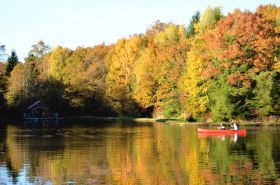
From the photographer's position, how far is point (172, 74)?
314ft

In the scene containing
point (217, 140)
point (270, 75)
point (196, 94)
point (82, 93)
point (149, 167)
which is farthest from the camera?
point (82, 93)

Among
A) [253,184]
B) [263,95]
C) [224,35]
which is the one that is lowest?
[253,184]

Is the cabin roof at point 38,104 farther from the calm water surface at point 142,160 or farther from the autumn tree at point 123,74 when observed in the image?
the calm water surface at point 142,160

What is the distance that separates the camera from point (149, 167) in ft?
113

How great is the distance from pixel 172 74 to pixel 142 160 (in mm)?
58147

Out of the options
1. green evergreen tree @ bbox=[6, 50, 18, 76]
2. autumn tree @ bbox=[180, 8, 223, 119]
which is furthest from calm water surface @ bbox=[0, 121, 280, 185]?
green evergreen tree @ bbox=[6, 50, 18, 76]

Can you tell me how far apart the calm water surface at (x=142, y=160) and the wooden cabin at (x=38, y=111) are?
50802 millimetres

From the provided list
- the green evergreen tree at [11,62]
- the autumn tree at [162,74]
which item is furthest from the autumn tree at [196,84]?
the green evergreen tree at [11,62]

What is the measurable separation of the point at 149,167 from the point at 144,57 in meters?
74.6

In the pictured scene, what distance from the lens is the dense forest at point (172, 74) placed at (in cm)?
7806

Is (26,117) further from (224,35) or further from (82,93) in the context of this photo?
(224,35)

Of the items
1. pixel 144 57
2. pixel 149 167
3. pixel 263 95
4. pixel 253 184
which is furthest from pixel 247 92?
pixel 253 184

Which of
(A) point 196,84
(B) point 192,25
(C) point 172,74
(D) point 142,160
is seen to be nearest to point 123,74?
(B) point 192,25

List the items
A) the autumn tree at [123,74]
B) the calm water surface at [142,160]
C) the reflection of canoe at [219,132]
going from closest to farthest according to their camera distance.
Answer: the calm water surface at [142,160] → the reflection of canoe at [219,132] → the autumn tree at [123,74]
